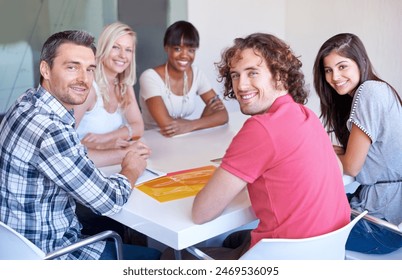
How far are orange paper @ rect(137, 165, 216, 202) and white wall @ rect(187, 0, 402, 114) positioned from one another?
196 cm

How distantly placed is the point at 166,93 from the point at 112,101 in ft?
1.55

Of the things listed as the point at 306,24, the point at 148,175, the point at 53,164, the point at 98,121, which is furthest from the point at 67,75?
the point at 306,24

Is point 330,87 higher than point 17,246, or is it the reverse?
point 330,87

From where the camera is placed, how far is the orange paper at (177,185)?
1.46m

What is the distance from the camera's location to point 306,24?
4.22 metres

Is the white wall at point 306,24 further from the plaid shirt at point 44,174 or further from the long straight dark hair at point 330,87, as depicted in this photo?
the plaid shirt at point 44,174

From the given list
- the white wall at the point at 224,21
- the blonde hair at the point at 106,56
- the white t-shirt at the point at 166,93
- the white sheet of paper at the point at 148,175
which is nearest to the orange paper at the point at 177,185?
the white sheet of paper at the point at 148,175

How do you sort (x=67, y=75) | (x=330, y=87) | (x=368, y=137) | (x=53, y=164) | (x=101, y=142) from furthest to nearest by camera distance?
1. (x=101, y=142)
2. (x=330, y=87)
3. (x=368, y=137)
4. (x=67, y=75)
5. (x=53, y=164)

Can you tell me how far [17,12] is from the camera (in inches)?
124

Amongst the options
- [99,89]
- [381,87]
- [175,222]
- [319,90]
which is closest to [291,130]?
Answer: [175,222]

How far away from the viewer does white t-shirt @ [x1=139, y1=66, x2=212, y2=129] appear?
2.62 meters

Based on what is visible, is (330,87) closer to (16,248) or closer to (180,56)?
(180,56)

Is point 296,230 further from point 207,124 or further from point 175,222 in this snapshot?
point 207,124
